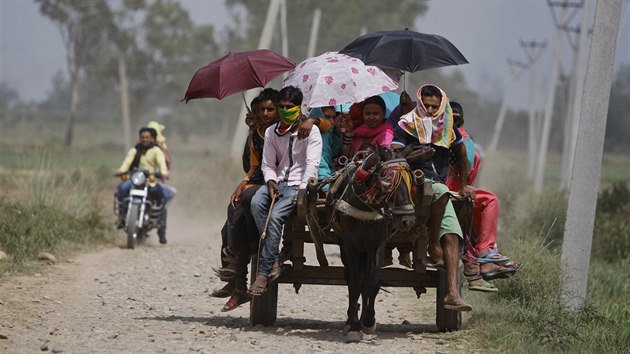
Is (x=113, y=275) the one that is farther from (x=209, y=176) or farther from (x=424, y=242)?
(x=209, y=176)

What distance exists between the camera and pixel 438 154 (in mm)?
9562

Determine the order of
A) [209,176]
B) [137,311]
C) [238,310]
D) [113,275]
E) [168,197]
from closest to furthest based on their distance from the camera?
[137,311] → [238,310] → [113,275] → [168,197] → [209,176]

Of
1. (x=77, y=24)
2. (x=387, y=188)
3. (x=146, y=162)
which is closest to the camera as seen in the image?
(x=387, y=188)

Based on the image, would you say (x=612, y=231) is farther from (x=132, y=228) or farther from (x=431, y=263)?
(x=431, y=263)

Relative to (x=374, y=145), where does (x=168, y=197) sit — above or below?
below

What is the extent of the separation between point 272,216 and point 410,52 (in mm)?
2098

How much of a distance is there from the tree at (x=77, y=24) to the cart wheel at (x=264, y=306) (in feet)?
186

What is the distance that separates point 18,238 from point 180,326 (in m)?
6.06

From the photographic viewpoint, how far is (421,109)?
9.29 m

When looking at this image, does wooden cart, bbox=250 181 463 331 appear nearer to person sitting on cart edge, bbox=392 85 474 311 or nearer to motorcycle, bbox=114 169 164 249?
person sitting on cart edge, bbox=392 85 474 311

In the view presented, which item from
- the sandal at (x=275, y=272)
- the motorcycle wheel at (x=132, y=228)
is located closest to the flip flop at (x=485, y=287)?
the sandal at (x=275, y=272)

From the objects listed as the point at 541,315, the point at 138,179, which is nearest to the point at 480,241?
the point at 541,315

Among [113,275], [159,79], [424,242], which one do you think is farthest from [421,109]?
[159,79]

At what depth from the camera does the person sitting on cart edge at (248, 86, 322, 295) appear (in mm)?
9398
